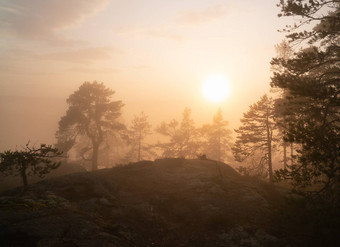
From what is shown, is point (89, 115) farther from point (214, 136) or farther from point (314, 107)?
point (314, 107)

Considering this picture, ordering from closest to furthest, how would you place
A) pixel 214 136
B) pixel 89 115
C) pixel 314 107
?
1. pixel 314 107
2. pixel 89 115
3. pixel 214 136

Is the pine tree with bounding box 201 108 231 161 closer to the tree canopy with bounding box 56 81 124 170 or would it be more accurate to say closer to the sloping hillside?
the tree canopy with bounding box 56 81 124 170

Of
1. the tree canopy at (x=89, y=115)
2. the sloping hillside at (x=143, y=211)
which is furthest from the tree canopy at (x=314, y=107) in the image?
the tree canopy at (x=89, y=115)

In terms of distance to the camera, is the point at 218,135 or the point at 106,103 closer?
the point at 106,103

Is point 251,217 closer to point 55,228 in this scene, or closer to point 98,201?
point 98,201

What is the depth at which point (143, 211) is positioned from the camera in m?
12.4

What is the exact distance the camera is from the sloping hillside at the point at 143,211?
308 inches

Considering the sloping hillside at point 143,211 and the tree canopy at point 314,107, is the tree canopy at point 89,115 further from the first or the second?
the tree canopy at point 314,107

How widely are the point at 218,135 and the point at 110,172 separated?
84.8ft

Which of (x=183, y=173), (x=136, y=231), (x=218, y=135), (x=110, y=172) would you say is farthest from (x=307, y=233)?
(x=218, y=135)

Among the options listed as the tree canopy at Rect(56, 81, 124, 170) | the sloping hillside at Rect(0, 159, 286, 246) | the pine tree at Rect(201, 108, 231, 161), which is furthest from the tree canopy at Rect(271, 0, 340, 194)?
the pine tree at Rect(201, 108, 231, 161)

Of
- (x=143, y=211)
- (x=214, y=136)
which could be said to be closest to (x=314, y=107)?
(x=143, y=211)

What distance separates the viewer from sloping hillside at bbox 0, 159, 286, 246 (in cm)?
781

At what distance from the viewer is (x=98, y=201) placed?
40.6ft
